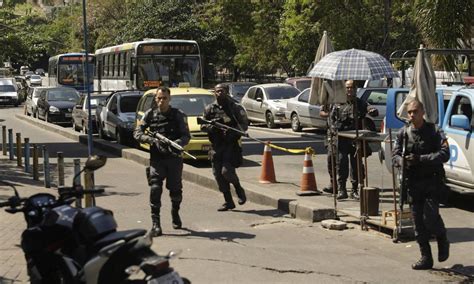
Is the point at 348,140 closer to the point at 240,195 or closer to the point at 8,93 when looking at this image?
the point at 240,195

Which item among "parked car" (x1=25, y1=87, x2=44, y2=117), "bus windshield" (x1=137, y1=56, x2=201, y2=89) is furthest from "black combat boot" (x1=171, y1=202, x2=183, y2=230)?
"parked car" (x1=25, y1=87, x2=44, y2=117)

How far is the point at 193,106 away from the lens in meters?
18.2

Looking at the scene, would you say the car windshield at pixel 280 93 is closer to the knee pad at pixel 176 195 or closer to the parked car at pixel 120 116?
the parked car at pixel 120 116

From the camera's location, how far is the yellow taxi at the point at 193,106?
16.9 meters

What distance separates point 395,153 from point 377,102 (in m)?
15.6

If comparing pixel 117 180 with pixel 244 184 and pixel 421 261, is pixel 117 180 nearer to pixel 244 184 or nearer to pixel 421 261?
pixel 244 184

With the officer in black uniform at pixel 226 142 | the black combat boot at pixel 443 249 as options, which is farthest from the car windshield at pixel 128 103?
the black combat boot at pixel 443 249

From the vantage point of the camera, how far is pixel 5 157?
64.2ft

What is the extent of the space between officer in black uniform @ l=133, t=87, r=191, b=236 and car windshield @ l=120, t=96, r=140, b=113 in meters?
12.8

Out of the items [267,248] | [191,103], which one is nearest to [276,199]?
[267,248]

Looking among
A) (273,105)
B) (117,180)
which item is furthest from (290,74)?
(117,180)

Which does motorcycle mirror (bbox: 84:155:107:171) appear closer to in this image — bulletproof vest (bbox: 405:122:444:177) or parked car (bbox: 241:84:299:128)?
bulletproof vest (bbox: 405:122:444:177)

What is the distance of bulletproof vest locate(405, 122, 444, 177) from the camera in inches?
304

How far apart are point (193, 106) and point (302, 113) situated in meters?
8.28
